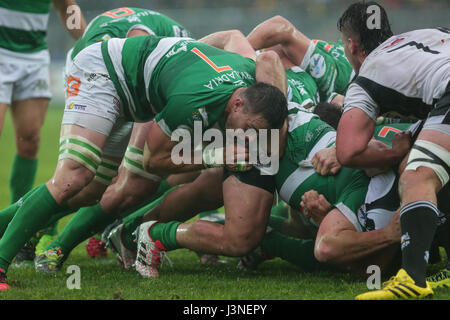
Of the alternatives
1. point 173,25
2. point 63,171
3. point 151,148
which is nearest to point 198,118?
point 151,148

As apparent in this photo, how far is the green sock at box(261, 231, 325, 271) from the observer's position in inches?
169

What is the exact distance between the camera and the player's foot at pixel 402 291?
320cm

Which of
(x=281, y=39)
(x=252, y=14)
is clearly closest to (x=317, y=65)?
(x=281, y=39)

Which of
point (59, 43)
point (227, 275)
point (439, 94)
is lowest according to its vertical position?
point (59, 43)

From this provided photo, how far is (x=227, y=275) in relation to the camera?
427 centimetres

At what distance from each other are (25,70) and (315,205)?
10.5 ft

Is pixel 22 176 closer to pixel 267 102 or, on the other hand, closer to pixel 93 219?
pixel 93 219

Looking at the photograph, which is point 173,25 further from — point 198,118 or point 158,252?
point 158,252

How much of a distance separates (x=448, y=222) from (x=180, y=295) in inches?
62.0

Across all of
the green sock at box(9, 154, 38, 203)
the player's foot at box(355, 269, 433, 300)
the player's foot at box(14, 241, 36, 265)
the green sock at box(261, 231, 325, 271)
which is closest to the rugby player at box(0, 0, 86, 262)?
the green sock at box(9, 154, 38, 203)

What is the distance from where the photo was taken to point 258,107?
3.99m

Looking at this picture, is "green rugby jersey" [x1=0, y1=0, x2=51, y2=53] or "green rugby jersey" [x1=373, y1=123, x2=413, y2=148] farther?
"green rugby jersey" [x1=0, y1=0, x2=51, y2=53]

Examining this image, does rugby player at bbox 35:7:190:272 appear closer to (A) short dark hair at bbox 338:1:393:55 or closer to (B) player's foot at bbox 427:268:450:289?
(A) short dark hair at bbox 338:1:393:55

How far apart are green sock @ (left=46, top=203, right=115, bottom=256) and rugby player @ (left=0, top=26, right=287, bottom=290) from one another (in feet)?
0.50
